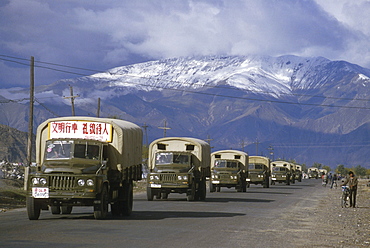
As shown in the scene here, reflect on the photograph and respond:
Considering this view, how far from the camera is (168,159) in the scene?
3184 centimetres

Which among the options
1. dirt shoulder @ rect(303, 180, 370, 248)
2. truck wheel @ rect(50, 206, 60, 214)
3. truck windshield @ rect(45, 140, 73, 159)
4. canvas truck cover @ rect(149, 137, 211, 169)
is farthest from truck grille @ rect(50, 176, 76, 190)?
canvas truck cover @ rect(149, 137, 211, 169)

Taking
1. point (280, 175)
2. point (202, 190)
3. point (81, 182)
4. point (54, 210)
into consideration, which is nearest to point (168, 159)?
point (202, 190)

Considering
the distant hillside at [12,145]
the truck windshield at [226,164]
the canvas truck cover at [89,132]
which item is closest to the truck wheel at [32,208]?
the canvas truck cover at [89,132]

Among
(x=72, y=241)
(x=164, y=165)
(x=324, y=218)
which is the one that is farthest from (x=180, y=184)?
(x=72, y=241)

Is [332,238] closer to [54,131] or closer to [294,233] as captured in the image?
[294,233]

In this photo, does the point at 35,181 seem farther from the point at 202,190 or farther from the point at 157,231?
the point at 202,190

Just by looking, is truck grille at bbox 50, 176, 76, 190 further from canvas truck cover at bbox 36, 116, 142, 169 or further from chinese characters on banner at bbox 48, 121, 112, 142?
chinese characters on banner at bbox 48, 121, 112, 142

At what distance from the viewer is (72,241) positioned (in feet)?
45.1

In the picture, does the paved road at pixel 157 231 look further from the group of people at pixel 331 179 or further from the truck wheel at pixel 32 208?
the group of people at pixel 331 179

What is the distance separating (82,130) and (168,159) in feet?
37.1

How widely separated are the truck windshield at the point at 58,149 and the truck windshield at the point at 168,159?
1219cm

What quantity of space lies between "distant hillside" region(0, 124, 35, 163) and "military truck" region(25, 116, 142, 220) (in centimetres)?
13042

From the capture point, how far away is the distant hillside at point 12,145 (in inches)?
5869

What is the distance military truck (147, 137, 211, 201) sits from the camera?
31000 mm
